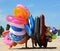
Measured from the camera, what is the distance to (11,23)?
811 inches

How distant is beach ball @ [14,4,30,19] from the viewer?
2099 cm

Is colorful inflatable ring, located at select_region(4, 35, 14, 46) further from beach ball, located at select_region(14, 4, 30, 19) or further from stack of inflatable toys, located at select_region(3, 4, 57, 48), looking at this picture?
beach ball, located at select_region(14, 4, 30, 19)

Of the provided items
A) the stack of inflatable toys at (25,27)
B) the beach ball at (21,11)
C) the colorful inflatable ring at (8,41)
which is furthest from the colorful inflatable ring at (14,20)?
the colorful inflatable ring at (8,41)

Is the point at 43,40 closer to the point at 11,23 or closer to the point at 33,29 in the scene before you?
the point at 33,29

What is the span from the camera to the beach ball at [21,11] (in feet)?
68.9

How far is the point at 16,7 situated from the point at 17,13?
0.49 metres

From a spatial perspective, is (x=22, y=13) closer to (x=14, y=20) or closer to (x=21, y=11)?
(x=21, y=11)

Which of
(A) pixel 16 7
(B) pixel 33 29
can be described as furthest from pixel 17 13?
(B) pixel 33 29

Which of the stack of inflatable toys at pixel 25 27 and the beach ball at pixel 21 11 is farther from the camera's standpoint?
the beach ball at pixel 21 11

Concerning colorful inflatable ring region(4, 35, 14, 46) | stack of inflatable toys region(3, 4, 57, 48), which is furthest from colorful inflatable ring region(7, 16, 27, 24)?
colorful inflatable ring region(4, 35, 14, 46)

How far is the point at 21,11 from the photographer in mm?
21031

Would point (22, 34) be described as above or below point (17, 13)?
below

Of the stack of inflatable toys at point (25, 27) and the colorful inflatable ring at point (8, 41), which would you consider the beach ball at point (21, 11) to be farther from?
the colorful inflatable ring at point (8, 41)

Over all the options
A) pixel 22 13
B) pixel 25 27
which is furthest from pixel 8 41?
pixel 22 13
